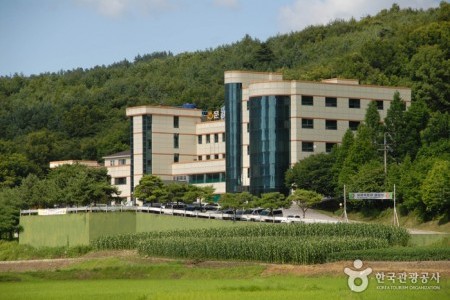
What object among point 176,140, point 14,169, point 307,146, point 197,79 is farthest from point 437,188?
point 197,79

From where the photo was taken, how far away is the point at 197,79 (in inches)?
6757

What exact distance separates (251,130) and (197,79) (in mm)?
70741

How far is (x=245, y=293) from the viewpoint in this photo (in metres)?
55.9

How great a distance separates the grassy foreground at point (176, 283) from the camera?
179 feet

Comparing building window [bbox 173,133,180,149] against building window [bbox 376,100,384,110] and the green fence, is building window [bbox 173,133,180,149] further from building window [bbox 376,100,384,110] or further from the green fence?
building window [bbox 376,100,384,110]

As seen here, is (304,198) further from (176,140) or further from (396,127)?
(176,140)

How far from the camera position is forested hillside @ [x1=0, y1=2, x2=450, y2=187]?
397 feet

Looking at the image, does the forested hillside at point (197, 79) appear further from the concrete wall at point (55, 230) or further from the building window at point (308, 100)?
the concrete wall at point (55, 230)

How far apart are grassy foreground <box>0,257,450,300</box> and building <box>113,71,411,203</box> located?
21.9m

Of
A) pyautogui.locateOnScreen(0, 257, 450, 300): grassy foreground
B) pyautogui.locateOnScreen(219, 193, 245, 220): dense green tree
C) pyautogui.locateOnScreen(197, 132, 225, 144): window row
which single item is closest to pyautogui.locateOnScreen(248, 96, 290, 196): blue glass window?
pyautogui.locateOnScreen(219, 193, 245, 220): dense green tree

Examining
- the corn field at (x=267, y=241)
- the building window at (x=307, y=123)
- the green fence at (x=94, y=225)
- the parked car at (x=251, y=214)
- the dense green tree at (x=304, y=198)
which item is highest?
the building window at (x=307, y=123)

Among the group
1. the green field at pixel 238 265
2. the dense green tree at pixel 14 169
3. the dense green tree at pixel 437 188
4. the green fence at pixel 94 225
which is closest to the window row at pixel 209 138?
the green fence at pixel 94 225

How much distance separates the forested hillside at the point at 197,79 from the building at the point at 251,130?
6.85 m

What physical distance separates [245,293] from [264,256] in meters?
17.7
